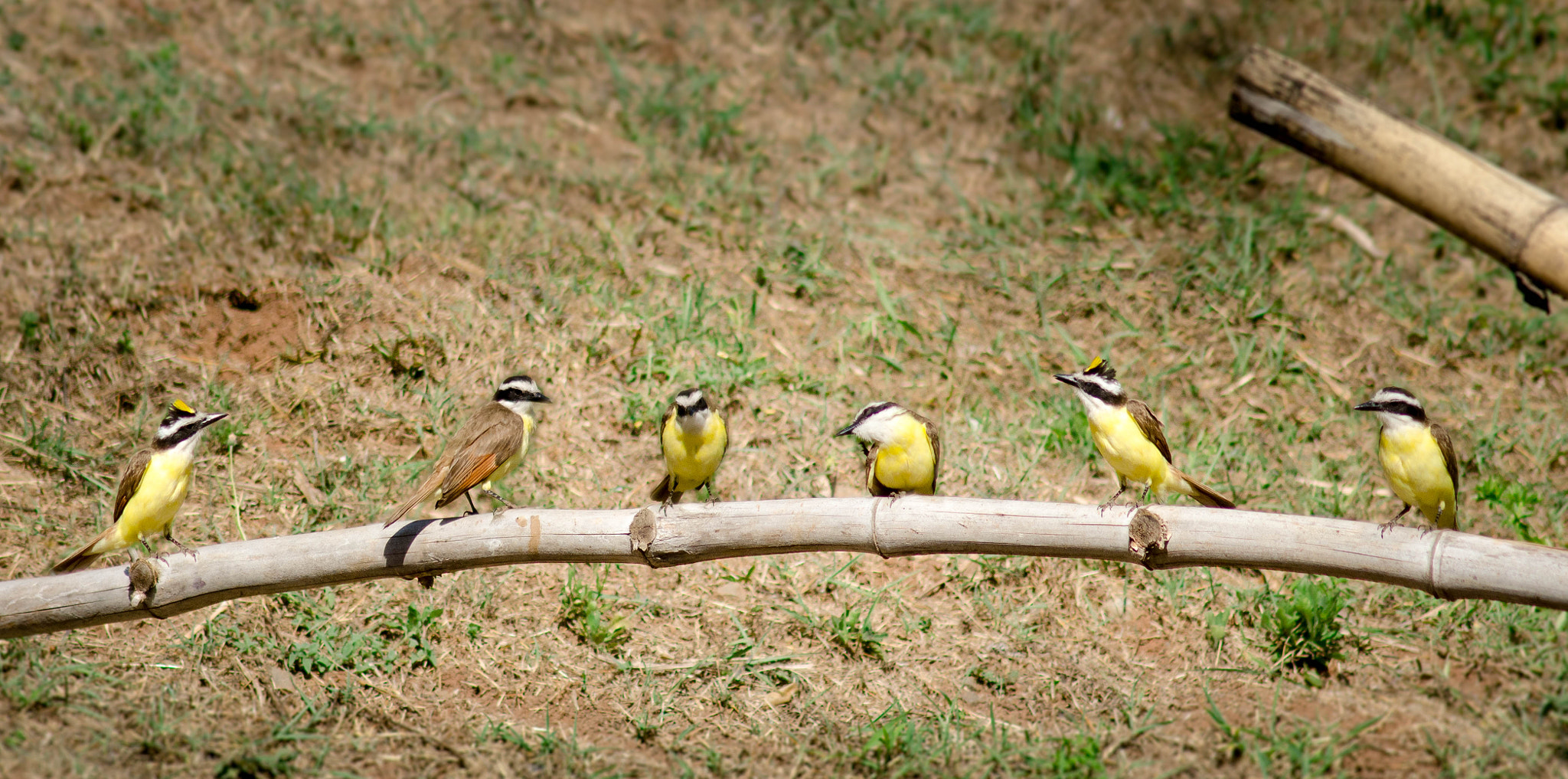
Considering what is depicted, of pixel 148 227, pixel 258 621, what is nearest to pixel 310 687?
pixel 258 621

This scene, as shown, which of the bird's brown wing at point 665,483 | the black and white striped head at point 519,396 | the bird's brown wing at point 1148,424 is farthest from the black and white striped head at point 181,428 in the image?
the bird's brown wing at point 1148,424

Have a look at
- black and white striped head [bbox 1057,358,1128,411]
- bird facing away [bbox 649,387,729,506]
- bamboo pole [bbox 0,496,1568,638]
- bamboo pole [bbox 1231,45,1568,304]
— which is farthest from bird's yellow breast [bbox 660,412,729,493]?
bamboo pole [bbox 1231,45,1568,304]

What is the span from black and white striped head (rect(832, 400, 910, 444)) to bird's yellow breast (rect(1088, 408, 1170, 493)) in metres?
1.04

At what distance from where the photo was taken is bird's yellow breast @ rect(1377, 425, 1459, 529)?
5.24 m

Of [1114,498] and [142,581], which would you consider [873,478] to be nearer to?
[1114,498]

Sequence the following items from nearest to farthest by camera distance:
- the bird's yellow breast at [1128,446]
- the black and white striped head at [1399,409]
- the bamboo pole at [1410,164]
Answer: the black and white striped head at [1399,409]
the bird's yellow breast at [1128,446]
the bamboo pole at [1410,164]

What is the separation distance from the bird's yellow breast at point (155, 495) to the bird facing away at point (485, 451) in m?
1.18

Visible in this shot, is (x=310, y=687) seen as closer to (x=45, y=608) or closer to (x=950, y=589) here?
(x=45, y=608)

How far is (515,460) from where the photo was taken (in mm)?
5465

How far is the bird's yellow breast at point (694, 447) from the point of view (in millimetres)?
5516

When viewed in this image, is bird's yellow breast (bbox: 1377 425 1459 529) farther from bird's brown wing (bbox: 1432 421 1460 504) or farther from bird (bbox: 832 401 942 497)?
bird (bbox: 832 401 942 497)

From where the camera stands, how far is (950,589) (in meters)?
6.42

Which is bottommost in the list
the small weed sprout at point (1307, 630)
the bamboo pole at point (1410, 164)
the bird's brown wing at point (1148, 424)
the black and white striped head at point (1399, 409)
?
the small weed sprout at point (1307, 630)

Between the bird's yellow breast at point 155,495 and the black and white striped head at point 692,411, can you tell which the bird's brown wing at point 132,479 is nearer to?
the bird's yellow breast at point 155,495
